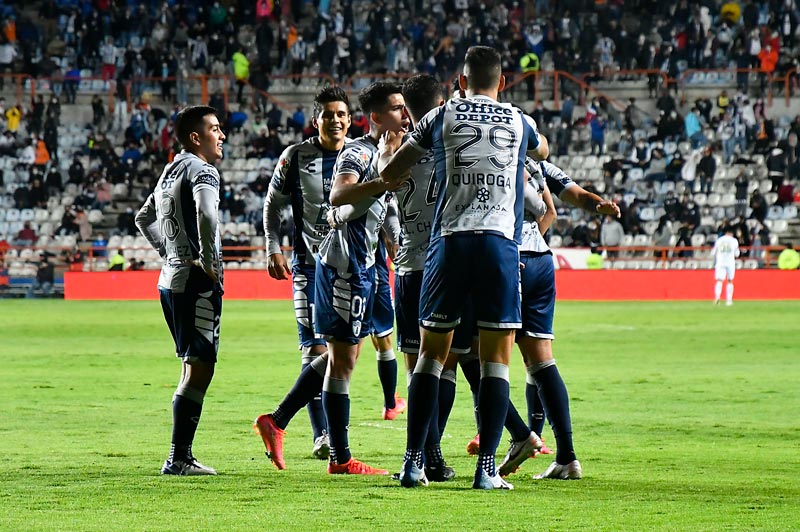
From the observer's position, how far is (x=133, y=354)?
1792 centimetres

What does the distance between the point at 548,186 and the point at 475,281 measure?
1318 millimetres

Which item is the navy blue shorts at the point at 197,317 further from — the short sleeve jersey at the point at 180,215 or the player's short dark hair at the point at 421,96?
the player's short dark hair at the point at 421,96

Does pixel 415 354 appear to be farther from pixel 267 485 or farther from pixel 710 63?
pixel 710 63

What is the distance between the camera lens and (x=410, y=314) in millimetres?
7707

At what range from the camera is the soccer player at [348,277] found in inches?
294

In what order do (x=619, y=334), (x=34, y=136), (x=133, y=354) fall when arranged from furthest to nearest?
(x=34, y=136), (x=619, y=334), (x=133, y=354)

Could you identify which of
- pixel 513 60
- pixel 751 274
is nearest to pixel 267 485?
pixel 751 274

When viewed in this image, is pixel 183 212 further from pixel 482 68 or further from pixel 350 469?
pixel 482 68

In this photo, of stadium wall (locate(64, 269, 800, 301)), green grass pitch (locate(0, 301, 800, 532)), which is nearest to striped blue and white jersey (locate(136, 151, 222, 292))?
green grass pitch (locate(0, 301, 800, 532))

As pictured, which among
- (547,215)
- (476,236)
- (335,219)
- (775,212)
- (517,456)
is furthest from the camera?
(775,212)

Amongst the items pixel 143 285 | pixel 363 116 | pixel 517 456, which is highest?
pixel 363 116

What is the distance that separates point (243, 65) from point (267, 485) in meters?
36.8

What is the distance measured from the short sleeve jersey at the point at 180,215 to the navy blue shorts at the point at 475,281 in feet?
4.87

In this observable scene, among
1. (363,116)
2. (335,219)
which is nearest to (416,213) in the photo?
(335,219)
